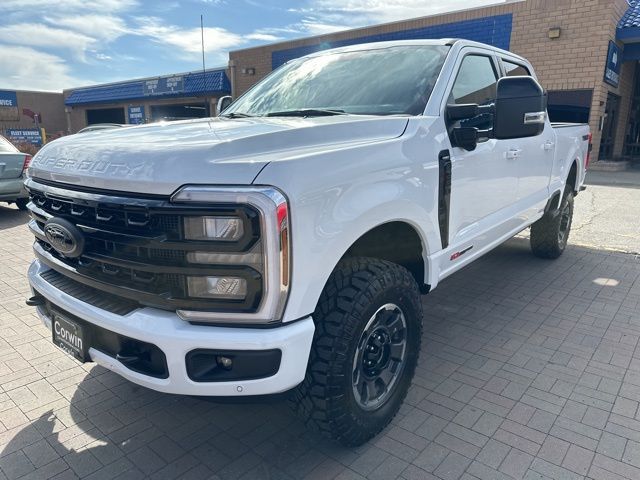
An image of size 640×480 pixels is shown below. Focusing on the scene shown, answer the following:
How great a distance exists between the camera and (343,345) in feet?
6.97

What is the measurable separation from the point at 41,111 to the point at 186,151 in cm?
4307

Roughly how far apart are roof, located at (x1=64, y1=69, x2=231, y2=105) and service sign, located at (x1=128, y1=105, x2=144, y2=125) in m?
0.65

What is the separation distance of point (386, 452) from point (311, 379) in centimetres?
69

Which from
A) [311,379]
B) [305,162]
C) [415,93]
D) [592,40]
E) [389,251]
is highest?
[592,40]

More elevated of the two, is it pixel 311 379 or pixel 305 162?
pixel 305 162

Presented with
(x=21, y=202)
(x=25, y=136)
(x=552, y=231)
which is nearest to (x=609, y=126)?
(x=552, y=231)

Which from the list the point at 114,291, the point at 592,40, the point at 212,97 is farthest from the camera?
the point at 212,97

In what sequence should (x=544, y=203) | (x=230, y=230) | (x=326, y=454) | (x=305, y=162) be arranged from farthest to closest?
(x=544, y=203), (x=326, y=454), (x=305, y=162), (x=230, y=230)

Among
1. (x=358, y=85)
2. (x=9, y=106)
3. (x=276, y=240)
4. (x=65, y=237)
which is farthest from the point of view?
(x=9, y=106)

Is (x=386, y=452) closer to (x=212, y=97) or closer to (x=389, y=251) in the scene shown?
(x=389, y=251)

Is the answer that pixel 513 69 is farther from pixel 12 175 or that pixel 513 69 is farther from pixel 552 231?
pixel 12 175

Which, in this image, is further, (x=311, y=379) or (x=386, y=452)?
(x=386, y=452)

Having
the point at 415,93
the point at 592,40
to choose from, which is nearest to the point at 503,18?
the point at 592,40

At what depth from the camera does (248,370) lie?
188 cm
